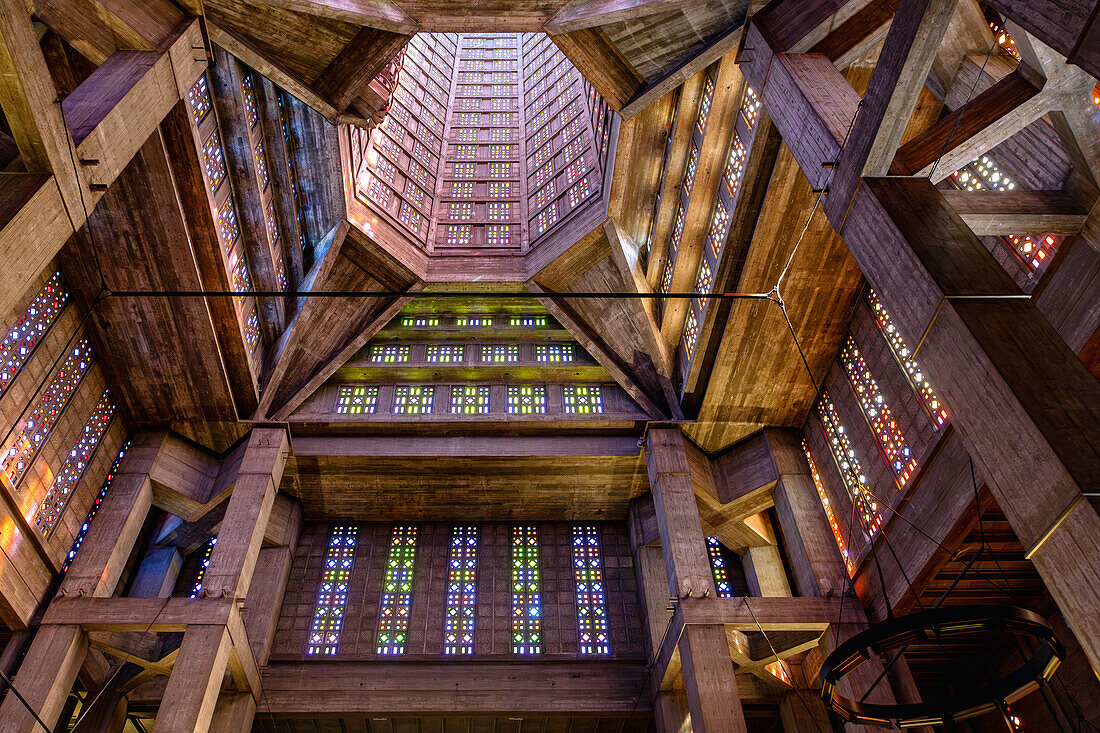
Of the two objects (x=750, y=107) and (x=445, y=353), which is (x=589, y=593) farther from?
(x=750, y=107)

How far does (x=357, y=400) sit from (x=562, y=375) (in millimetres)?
4451

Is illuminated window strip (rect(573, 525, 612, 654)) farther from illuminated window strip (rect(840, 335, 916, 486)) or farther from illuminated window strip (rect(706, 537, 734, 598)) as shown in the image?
illuminated window strip (rect(840, 335, 916, 486))

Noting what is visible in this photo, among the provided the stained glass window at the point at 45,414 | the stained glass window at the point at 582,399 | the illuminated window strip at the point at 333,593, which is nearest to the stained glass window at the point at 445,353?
the stained glass window at the point at 582,399

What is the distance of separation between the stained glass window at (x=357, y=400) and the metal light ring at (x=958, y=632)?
1058cm

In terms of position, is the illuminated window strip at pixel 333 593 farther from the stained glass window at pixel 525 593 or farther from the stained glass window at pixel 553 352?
the stained glass window at pixel 553 352

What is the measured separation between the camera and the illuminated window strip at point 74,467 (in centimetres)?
1086

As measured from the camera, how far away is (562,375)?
1526 centimetres

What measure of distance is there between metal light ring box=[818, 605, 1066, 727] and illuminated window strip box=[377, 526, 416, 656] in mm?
9339

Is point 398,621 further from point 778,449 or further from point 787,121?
point 787,121

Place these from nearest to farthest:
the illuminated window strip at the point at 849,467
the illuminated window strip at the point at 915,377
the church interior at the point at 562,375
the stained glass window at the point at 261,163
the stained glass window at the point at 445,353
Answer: the church interior at the point at 562,375, the illuminated window strip at the point at 915,377, the illuminated window strip at the point at 849,467, the stained glass window at the point at 261,163, the stained glass window at the point at 445,353

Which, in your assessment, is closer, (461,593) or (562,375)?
(461,593)

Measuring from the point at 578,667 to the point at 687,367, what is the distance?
6.13 m

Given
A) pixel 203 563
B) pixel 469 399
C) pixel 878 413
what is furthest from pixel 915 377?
pixel 203 563

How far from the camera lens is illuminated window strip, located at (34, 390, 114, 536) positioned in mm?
10859
